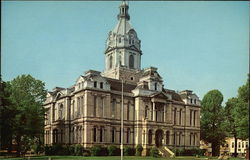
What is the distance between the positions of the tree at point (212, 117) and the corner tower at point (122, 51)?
17.9 metres

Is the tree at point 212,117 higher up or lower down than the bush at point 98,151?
higher up

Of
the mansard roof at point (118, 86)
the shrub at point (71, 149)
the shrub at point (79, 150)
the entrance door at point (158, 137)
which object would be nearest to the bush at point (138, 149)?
the entrance door at point (158, 137)

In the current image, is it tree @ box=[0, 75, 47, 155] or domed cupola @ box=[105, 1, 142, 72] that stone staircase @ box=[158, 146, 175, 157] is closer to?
domed cupola @ box=[105, 1, 142, 72]

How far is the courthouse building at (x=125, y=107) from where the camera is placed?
62469 mm

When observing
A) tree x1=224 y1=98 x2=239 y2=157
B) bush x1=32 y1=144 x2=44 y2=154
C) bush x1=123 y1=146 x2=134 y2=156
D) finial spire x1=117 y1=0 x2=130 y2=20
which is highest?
finial spire x1=117 y1=0 x2=130 y2=20

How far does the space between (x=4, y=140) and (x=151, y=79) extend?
1227 inches

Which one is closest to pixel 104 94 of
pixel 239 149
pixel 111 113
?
pixel 111 113

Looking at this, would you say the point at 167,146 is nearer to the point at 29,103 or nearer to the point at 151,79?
the point at 151,79

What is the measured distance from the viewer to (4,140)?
51.8m

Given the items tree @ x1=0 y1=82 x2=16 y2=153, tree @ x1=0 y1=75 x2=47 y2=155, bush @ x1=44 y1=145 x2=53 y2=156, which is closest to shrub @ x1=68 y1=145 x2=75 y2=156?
bush @ x1=44 y1=145 x2=53 y2=156

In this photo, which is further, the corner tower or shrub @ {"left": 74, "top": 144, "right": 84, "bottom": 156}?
the corner tower

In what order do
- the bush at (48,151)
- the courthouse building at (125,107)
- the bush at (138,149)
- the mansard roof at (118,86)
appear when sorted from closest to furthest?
the courthouse building at (125,107)
the bush at (138,149)
the bush at (48,151)
the mansard roof at (118,86)

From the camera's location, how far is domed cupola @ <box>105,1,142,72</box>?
7862cm

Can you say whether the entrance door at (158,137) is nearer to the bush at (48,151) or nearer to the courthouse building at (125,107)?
the courthouse building at (125,107)
